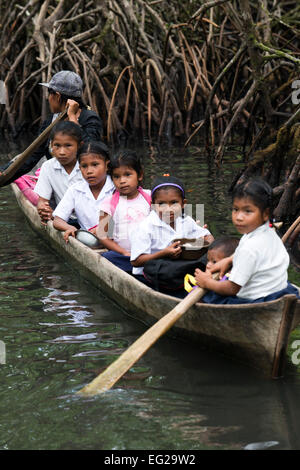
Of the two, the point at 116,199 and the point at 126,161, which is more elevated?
the point at 126,161

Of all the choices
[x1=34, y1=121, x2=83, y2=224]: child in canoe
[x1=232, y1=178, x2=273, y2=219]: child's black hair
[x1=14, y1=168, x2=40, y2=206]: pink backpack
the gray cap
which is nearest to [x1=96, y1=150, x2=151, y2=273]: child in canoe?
[x1=34, y1=121, x2=83, y2=224]: child in canoe

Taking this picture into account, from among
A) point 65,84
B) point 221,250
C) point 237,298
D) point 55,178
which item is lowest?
point 237,298

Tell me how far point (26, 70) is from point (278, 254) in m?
8.18

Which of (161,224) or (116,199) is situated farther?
(116,199)

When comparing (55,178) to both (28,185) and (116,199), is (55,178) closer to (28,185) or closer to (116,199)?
(116,199)

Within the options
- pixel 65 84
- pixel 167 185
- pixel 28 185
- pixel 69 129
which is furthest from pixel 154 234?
pixel 28 185

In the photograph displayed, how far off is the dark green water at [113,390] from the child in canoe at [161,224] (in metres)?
0.40

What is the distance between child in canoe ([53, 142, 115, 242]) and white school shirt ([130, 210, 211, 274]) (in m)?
0.86

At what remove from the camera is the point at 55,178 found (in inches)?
213

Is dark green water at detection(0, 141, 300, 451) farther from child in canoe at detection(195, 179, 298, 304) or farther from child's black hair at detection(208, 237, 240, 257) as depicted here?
child's black hair at detection(208, 237, 240, 257)

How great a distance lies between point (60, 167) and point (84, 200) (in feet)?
1.58

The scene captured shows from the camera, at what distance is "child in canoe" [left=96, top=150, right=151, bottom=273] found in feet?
14.5
